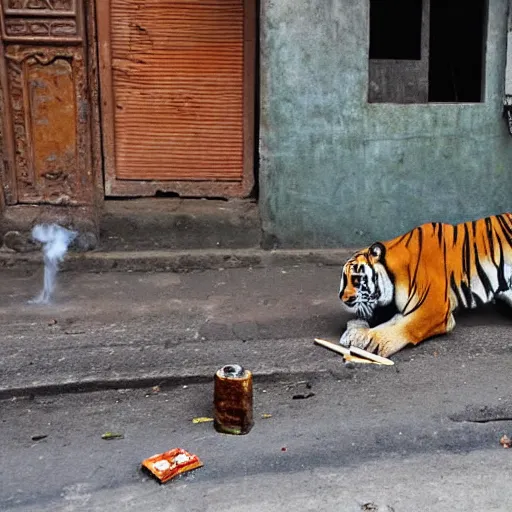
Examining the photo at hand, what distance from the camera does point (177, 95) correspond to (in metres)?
6.99

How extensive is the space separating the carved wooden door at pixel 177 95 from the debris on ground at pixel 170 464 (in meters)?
4.03

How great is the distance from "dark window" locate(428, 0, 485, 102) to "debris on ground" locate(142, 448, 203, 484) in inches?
209

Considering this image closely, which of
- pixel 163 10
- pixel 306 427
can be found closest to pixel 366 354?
pixel 306 427

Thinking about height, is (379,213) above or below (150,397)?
above

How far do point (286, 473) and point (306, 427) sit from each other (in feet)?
1.59

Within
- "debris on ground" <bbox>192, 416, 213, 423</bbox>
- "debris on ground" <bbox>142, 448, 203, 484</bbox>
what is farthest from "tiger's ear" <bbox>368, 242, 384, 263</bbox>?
"debris on ground" <bbox>142, 448, 203, 484</bbox>

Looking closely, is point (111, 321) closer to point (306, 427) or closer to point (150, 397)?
point (150, 397)

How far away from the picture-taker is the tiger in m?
4.71

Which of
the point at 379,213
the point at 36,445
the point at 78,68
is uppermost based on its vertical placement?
the point at 78,68

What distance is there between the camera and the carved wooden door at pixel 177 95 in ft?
22.4

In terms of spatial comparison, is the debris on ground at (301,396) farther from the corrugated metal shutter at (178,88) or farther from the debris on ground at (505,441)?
the corrugated metal shutter at (178,88)

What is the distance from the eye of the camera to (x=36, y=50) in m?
6.79

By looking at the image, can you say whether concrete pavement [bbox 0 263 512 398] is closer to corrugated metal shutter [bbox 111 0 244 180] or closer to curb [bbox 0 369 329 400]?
curb [bbox 0 369 329 400]

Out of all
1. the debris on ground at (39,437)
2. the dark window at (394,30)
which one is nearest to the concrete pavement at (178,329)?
the debris on ground at (39,437)
